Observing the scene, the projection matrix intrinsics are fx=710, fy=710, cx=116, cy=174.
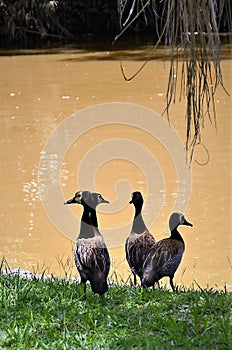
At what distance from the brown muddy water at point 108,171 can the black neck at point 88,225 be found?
1591mm

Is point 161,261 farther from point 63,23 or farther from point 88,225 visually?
point 63,23

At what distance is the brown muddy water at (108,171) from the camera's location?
5559mm

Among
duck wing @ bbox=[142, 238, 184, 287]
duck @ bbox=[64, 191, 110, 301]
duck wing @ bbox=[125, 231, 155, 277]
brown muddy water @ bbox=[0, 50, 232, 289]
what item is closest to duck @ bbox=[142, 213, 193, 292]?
duck wing @ bbox=[142, 238, 184, 287]

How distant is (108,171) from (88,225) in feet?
13.5

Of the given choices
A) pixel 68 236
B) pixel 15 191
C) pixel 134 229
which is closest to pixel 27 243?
pixel 68 236

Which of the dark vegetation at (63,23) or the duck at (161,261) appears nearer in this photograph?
the duck at (161,261)

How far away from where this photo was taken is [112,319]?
10.1ft

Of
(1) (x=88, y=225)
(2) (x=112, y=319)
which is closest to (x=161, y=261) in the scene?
(1) (x=88, y=225)

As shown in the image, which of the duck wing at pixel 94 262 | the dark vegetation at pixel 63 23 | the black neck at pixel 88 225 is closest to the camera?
the duck wing at pixel 94 262

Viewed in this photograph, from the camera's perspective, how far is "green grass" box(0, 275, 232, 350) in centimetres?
284

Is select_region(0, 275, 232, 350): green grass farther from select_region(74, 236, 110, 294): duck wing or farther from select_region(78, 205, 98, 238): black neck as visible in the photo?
select_region(78, 205, 98, 238): black neck

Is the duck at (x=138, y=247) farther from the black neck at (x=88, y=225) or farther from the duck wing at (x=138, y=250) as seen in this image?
the black neck at (x=88, y=225)

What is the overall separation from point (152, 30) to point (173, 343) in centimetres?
1794

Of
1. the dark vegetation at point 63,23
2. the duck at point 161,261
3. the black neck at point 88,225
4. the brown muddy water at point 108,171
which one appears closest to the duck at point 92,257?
the black neck at point 88,225
